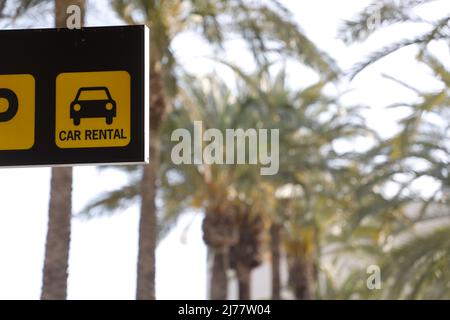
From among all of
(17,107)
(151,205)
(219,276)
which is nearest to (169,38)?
(151,205)

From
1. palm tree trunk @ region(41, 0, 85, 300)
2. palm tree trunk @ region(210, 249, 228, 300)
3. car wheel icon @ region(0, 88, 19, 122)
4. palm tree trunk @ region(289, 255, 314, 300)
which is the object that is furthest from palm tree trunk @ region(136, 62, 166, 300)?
palm tree trunk @ region(289, 255, 314, 300)

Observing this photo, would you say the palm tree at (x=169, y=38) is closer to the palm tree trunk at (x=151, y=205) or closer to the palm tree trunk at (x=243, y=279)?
the palm tree trunk at (x=151, y=205)

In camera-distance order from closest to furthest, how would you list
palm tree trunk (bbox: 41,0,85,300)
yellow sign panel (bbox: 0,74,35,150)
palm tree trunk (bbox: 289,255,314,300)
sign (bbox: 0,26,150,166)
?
sign (bbox: 0,26,150,166) → yellow sign panel (bbox: 0,74,35,150) → palm tree trunk (bbox: 41,0,85,300) → palm tree trunk (bbox: 289,255,314,300)

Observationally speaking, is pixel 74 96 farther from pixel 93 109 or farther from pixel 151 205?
pixel 151 205

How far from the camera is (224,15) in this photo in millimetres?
22609

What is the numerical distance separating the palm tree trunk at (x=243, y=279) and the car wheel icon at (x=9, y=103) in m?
27.1

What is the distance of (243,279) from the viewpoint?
33.6 metres

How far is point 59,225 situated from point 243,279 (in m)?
Result: 16.9

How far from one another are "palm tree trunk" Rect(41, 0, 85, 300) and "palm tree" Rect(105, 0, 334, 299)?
3.84 metres

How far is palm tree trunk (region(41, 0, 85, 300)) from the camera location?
55.0 feet

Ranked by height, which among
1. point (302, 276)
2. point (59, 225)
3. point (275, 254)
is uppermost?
point (275, 254)

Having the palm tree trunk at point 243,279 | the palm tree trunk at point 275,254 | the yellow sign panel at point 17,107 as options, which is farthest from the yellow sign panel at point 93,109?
the palm tree trunk at point 275,254

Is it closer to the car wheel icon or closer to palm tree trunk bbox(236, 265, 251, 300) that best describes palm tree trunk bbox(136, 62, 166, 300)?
palm tree trunk bbox(236, 265, 251, 300)
